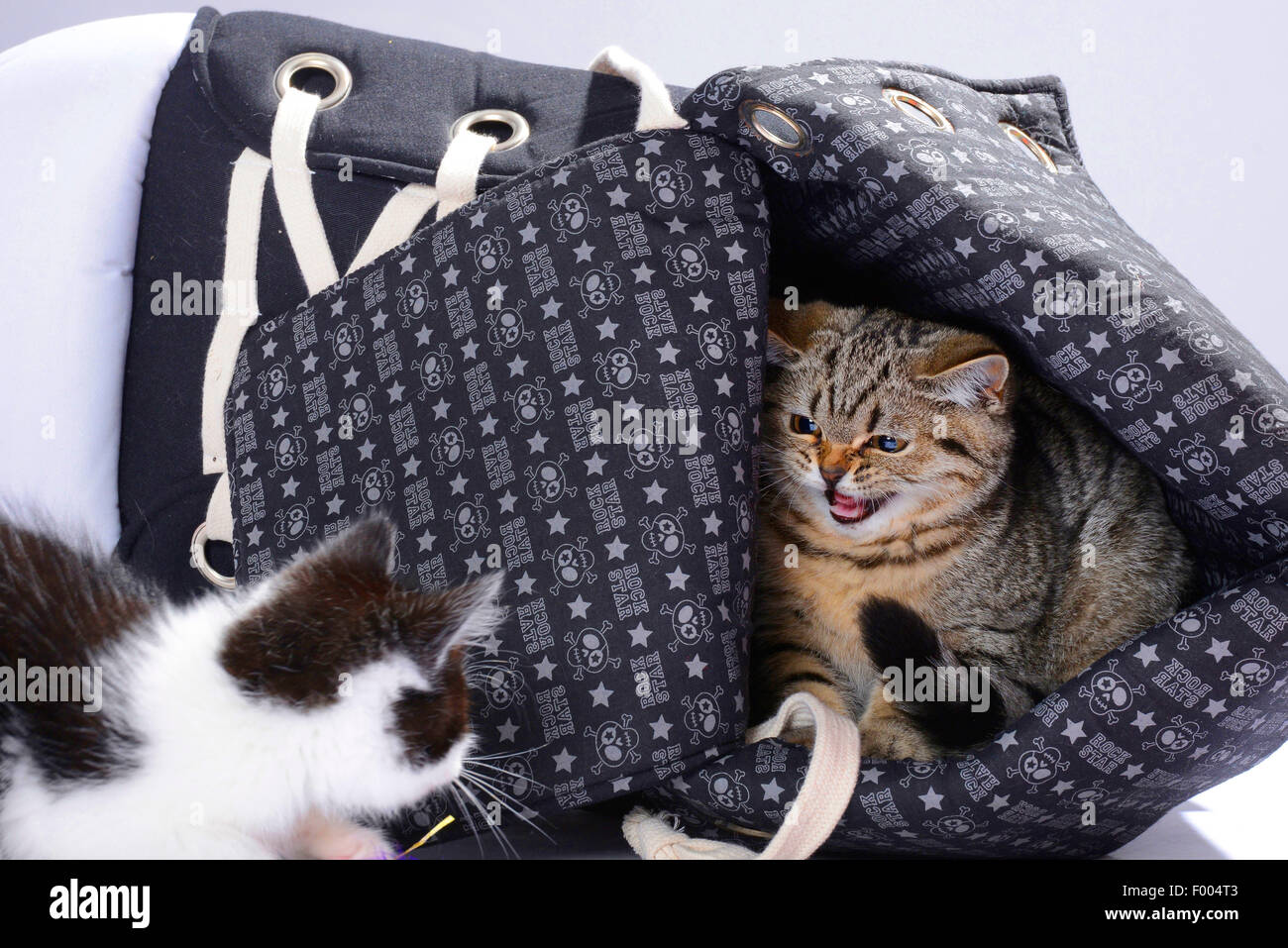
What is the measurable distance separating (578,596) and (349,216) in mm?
496

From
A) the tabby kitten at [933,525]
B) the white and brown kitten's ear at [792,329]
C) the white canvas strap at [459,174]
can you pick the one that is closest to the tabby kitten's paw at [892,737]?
the tabby kitten at [933,525]

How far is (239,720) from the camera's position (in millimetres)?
653

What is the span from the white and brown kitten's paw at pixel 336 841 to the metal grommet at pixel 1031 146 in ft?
2.64

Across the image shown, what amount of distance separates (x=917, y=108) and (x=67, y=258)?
828 mm

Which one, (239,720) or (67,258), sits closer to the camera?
(239,720)

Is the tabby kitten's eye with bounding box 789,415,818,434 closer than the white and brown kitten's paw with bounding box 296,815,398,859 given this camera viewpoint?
No

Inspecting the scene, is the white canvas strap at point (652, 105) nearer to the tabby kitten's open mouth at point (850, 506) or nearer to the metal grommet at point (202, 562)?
the tabby kitten's open mouth at point (850, 506)

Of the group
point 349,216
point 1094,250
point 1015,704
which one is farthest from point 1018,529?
point 349,216

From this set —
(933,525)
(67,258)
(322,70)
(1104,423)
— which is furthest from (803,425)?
(67,258)

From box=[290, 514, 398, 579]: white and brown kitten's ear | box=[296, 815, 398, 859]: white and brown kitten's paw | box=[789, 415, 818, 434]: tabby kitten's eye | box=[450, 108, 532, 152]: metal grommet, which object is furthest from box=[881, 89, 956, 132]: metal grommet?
box=[296, 815, 398, 859]: white and brown kitten's paw

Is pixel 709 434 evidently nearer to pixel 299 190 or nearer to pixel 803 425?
pixel 803 425

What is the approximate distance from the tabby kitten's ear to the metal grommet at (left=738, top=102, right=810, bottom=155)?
205 mm

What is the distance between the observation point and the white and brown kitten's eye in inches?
37.7

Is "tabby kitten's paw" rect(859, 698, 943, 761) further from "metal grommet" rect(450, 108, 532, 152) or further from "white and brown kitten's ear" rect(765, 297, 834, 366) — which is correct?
"metal grommet" rect(450, 108, 532, 152)
